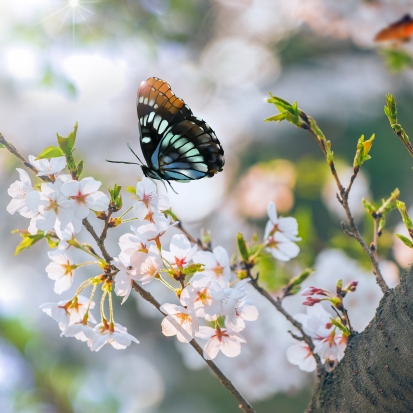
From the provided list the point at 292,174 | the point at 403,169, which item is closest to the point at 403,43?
the point at 292,174

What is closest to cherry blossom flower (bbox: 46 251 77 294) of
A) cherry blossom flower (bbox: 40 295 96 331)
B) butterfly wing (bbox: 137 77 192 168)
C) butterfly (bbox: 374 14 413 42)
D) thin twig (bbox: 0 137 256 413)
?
cherry blossom flower (bbox: 40 295 96 331)

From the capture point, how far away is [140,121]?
82 cm

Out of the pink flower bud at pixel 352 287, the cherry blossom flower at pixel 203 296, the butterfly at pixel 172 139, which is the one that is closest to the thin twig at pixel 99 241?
the cherry blossom flower at pixel 203 296

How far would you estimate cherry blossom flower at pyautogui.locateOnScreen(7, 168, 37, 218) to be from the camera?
0.57m

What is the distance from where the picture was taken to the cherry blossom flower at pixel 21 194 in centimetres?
57

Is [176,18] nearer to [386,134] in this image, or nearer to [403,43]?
[403,43]

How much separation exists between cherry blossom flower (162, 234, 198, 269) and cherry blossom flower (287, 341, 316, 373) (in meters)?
0.25

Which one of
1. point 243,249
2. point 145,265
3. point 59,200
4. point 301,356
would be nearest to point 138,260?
point 145,265

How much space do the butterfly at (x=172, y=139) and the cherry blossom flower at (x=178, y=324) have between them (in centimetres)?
27

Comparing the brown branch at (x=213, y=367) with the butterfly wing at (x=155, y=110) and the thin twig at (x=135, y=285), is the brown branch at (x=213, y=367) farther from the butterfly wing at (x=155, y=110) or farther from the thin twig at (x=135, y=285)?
the butterfly wing at (x=155, y=110)

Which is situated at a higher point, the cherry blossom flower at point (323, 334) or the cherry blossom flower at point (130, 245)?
the cherry blossom flower at point (130, 245)

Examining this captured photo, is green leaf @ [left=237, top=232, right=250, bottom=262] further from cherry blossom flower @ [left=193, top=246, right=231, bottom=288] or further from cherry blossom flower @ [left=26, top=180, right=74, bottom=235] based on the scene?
cherry blossom flower @ [left=26, top=180, right=74, bottom=235]

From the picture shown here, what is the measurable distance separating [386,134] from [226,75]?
164 centimetres

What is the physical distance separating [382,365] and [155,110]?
54 cm
